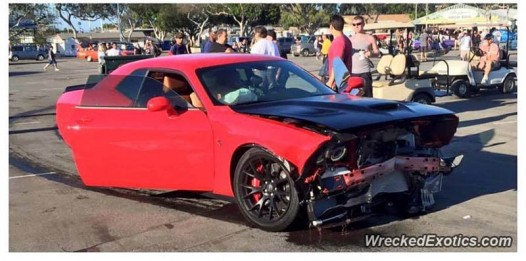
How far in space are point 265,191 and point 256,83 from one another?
1.23 metres

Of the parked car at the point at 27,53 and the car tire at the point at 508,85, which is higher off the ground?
the parked car at the point at 27,53

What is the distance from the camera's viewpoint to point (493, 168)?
6.69 meters

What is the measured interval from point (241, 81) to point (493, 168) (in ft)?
10.8

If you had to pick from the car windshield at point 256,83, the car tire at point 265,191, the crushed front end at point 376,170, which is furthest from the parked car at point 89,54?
the crushed front end at point 376,170

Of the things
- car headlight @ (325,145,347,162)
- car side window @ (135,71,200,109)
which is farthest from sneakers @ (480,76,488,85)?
car headlight @ (325,145,347,162)

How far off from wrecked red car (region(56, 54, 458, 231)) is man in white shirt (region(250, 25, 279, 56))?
3.74 m

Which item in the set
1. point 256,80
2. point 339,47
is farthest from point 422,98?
point 256,80

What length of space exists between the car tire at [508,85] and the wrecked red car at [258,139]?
1012 centimetres

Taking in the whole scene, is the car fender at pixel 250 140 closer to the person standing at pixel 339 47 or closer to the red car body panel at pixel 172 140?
the red car body panel at pixel 172 140

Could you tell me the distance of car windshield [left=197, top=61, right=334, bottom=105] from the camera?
5238 mm

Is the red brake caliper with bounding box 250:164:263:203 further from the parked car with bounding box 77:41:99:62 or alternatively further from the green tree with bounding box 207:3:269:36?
the green tree with bounding box 207:3:269:36

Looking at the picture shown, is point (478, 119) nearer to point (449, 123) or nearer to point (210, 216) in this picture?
point (449, 123)

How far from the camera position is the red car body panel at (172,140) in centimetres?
453
